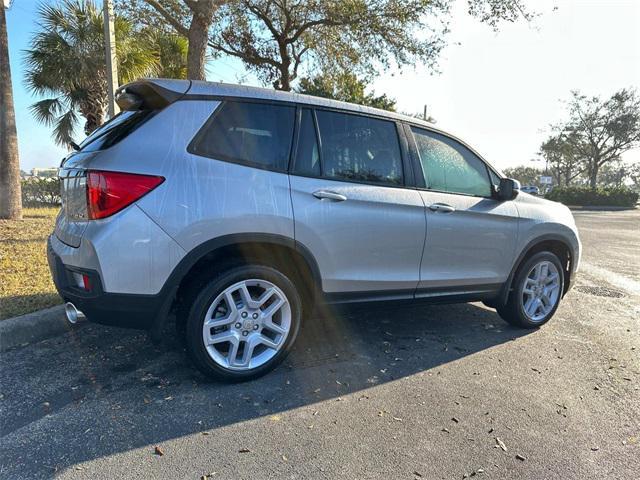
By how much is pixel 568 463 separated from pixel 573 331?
2406mm

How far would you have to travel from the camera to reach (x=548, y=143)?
150 feet

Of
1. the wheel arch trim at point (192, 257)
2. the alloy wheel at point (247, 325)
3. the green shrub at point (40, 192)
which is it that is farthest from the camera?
the green shrub at point (40, 192)

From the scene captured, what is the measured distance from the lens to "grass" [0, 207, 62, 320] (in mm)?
4176

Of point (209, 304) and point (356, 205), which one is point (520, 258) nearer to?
point (356, 205)

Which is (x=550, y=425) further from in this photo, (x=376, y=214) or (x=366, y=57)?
(x=366, y=57)

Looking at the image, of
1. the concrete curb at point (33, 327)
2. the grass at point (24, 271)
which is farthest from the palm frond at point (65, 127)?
the concrete curb at point (33, 327)

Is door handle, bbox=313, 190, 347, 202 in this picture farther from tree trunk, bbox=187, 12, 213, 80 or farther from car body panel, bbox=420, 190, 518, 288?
tree trunk, bbox=187, 12, 213, 80

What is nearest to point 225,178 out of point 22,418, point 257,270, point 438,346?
point 257,270

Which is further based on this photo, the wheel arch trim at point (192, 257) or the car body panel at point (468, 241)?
the car body panel at point (468, 241)

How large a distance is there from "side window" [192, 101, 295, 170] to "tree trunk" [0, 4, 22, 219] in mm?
7946

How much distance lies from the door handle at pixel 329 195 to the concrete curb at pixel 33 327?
252cm

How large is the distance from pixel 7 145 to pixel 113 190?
800 cm

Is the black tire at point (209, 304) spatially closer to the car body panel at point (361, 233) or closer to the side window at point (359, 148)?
the car body panel at point (361, 233)

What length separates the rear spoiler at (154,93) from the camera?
9.48 ft
